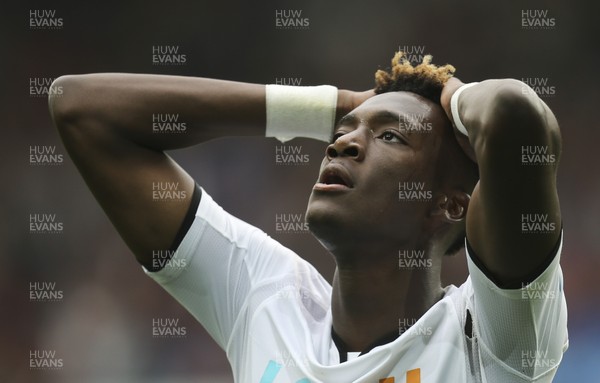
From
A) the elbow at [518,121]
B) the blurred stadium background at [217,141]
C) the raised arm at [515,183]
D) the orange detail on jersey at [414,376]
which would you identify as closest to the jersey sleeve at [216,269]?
the orange detail on jersey at [414,376]

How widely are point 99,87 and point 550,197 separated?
4.88 ft

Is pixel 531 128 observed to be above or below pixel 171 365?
above

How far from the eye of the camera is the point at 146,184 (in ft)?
8.79

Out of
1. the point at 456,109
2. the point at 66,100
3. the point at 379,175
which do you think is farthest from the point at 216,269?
the point at 456,109

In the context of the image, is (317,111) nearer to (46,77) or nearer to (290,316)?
(290,316)

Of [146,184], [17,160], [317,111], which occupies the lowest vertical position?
[17,160]

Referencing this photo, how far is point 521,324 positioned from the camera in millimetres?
2182

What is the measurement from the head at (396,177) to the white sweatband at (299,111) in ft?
0.23

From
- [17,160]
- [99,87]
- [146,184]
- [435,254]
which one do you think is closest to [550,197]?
[435,254]

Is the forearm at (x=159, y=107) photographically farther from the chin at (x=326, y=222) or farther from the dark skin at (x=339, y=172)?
the chin at (x=326, y=222)

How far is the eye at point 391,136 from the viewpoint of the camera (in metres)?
2.66

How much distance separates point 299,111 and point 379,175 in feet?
1.27

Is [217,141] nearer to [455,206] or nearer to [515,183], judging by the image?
[455,206]

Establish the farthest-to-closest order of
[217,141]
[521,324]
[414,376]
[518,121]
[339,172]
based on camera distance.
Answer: [217,141]
[339,172]
[414,376]
[521,324]
[518,121]
